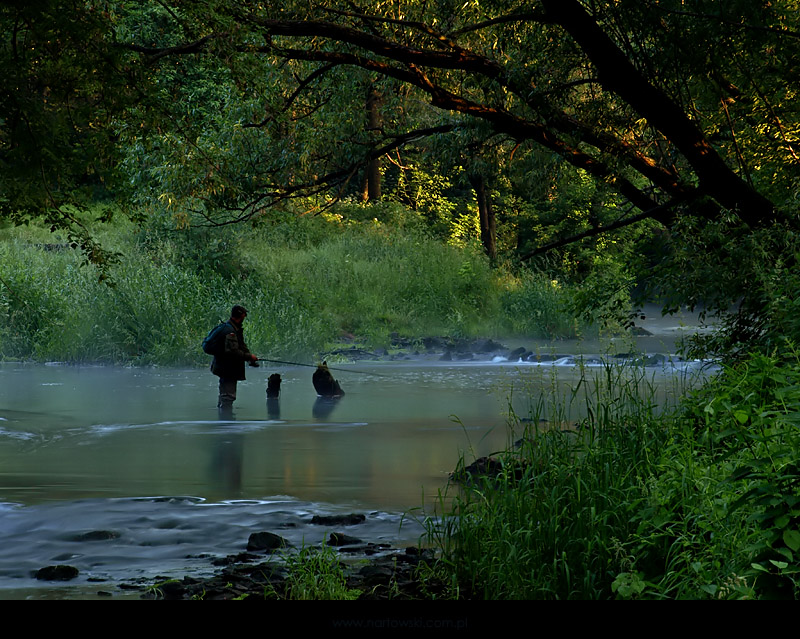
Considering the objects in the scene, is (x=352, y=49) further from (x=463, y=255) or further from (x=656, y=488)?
(x=463, y=255)

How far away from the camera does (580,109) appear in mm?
11938

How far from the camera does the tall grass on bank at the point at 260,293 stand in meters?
25.1

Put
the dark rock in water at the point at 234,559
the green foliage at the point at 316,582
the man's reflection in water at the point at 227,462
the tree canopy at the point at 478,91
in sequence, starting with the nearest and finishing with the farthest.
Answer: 1. the green foliage at the point at 316,582
2. the dark rock in water at the point at 234,559
3. the tree canopy at the point at 478,91
4. the man's reflection in water at the point at 227,462

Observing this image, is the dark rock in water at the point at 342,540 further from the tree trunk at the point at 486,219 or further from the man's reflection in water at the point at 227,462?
the tree trunk at the point at 486,219

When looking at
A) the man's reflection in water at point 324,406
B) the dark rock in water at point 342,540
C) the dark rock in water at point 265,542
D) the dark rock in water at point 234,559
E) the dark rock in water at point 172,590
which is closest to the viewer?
the dark rock in water at point 172,590

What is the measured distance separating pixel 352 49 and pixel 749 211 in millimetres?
5422

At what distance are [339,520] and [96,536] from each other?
2133mm

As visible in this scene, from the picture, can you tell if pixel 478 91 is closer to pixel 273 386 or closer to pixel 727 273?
pixel 727 273

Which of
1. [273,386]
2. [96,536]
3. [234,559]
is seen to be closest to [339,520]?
[234,559]

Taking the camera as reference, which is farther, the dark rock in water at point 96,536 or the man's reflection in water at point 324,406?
the man's reflection in water at point 324,406

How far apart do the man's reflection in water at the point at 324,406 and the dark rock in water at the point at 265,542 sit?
28.4 feet

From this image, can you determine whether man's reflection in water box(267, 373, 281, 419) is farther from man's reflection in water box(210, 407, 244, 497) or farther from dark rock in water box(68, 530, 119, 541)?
dark rock in water box(68, 530, 119, 541)

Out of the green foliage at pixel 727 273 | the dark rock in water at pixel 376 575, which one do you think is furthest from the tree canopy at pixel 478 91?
the dark rock in water at pixel 376 575

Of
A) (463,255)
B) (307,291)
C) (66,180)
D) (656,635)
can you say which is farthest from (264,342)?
(656,635)
